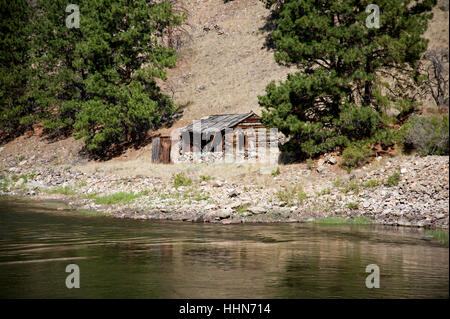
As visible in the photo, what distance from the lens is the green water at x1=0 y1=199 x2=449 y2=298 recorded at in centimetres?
1005

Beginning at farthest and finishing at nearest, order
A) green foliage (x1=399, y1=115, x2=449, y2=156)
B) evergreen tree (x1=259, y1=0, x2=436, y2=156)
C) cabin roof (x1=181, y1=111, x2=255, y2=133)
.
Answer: cabin roof (x1=181, y1=111, x2=255, y2=133) < evergreen tree (x1=259, y1=0, x2=436, y2=156) < green foliage (x1=399, y1=115, x2=449, y2=156)

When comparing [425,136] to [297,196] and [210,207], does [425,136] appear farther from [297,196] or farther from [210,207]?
[210,207]

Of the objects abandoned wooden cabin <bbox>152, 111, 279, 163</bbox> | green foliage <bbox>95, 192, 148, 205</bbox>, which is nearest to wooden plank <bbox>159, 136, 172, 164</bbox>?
abandoned wooden cabin <bbox>152, 111, 279, 163</bbox>

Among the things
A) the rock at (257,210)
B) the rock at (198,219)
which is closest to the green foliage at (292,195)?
the rock at (257,210)

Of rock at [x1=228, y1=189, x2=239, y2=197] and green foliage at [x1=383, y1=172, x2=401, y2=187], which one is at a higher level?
green foliage at [x1=383, y1=172, x2=401, y2=187]

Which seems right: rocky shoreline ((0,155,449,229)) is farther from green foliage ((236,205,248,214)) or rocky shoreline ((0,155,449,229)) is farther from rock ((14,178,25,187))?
rock ((14,178,25,187))

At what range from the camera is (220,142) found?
1439 inches

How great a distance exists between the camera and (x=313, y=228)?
1859 cm

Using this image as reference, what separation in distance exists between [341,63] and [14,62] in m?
36.4

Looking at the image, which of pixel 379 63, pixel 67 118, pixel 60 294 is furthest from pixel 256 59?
pixel 60 294

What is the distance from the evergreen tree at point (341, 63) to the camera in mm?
25281

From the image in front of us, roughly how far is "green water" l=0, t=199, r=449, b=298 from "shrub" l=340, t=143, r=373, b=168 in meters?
7.01

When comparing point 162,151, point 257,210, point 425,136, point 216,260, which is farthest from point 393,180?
point 162,151
